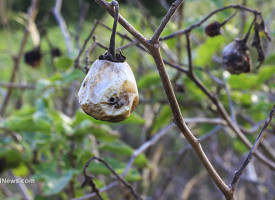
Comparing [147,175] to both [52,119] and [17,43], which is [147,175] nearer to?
[52,119]

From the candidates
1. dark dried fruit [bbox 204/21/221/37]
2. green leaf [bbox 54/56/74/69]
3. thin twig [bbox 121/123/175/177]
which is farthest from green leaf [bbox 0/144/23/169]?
dark dried fruit [bbox 204/21/221/37]

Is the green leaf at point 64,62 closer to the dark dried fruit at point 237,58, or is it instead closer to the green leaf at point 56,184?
the green leaf at point 56,184

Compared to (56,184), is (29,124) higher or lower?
higher

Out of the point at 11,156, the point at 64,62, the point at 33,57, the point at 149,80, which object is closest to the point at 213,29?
the point at 149,80

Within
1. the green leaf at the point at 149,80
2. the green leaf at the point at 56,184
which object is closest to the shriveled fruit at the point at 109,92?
the green leaf at the point at 56,184

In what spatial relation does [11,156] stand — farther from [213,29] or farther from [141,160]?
[213,29]

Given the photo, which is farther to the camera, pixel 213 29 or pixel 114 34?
pixel 213 29

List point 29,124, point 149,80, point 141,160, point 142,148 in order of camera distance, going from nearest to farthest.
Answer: point 142,148 < point 29,124 < point 141,160 < point 149,80

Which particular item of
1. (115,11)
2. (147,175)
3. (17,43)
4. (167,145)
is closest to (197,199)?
(167,145)
